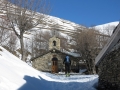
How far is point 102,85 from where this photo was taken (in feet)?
27.6

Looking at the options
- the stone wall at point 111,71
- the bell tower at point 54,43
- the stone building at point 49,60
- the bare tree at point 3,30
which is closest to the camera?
the stone wall at point 111,71

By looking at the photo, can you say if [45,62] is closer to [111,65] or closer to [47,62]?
[47,62]

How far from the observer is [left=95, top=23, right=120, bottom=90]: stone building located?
688 centimetres

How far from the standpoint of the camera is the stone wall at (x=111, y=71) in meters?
6.87

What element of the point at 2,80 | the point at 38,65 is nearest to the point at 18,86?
the point at 2,80

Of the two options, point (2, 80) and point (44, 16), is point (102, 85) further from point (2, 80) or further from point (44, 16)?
point (44, 16)

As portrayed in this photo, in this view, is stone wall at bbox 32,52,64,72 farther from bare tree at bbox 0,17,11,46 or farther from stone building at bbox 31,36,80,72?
bare tree at bbox 0,17,11,46

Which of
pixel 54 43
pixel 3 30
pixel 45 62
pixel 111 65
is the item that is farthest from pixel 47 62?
pixel 111 65

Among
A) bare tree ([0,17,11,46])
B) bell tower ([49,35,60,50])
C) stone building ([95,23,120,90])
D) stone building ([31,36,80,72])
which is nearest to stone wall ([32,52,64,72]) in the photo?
stone building ([31,36,80,72])

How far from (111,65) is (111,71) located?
21 cm

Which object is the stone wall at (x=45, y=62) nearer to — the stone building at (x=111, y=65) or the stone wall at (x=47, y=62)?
the stone wall at (x=47, y=62)

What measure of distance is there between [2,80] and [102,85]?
13.3 ft

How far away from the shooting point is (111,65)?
24.5 feet

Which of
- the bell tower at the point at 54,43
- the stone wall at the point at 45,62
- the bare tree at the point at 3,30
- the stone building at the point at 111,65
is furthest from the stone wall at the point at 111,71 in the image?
the bell tower at the point at 54,43
